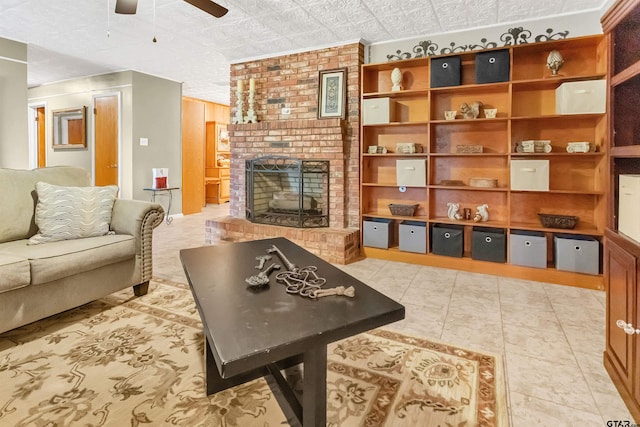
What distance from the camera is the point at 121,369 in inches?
68.7

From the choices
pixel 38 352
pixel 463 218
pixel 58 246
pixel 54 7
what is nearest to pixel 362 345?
pixel 38 352

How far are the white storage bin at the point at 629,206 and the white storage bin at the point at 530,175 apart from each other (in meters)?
1.62

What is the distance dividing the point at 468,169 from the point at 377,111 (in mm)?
1117

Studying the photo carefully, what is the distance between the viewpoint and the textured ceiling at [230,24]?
316cm

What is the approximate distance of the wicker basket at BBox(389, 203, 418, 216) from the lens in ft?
12.6

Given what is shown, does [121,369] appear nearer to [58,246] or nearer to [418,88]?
[58,246]

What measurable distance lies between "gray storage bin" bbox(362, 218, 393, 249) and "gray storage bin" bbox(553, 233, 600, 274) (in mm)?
1514

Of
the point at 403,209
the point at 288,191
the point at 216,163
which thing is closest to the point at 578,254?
the point at 403,209

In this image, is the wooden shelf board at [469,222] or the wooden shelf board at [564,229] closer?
the wooden shelf board at [564,229]

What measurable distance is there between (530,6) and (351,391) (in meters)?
3.39

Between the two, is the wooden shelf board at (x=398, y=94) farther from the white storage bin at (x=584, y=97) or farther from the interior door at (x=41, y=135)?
the interior door at (x=41, y=135)

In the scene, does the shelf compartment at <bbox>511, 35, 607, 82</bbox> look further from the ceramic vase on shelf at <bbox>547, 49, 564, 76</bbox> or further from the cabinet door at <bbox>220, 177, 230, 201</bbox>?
the cabinet door at <bbox>220, 177, 230, 201</bbox>

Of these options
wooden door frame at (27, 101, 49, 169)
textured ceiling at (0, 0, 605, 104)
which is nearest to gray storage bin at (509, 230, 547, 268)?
textured ceiling at (0, 0, 605, 104)

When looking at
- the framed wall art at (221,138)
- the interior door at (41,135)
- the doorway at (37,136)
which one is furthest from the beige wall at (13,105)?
the framed wall art at (221,138)
